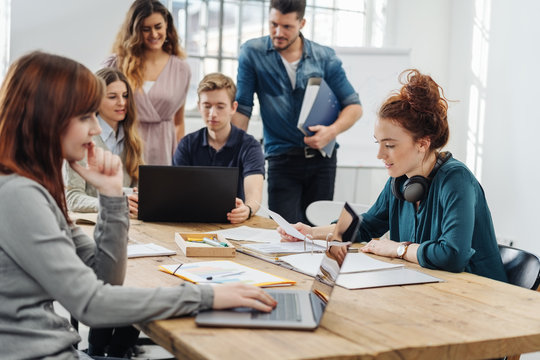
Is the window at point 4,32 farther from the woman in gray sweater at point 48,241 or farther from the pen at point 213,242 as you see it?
the woman in gray sweater at point 48,241

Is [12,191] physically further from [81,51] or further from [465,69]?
[465,69]

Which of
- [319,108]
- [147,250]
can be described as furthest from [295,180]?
[147,250]

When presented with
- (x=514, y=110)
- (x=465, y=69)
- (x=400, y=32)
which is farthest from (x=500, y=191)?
(x=400, y=32)

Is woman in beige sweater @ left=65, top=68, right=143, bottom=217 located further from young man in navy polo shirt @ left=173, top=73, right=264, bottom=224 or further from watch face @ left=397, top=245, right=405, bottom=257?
watch face @ left=397, top=245, right=405, bottom=257

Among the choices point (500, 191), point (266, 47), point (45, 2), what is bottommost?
point (500, 191)

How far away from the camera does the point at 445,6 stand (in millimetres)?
5543

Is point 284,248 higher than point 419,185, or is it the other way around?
point 419,185

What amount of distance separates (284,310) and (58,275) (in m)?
0.43

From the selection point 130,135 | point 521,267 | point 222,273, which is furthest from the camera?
point 130,135

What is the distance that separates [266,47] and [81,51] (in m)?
1.77

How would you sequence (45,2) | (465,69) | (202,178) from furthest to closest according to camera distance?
(465,69), (45,2), (202,178)

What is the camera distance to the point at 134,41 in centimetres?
321

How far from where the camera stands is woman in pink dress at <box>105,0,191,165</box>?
3.22m

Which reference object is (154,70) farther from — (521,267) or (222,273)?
(521,267)
